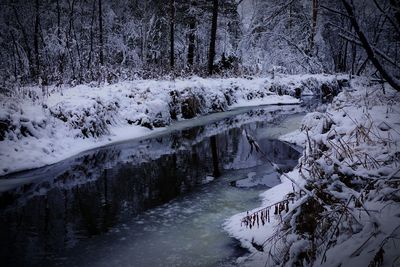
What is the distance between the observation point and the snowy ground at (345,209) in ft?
9.39

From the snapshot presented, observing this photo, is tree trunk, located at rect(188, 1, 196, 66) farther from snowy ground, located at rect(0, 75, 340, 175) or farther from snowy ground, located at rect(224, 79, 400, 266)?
snowy ground, located at rect(224, 79, 400, 266)

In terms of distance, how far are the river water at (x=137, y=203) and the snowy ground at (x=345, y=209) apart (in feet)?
2.20

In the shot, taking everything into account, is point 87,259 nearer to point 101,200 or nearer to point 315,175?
point 101,200

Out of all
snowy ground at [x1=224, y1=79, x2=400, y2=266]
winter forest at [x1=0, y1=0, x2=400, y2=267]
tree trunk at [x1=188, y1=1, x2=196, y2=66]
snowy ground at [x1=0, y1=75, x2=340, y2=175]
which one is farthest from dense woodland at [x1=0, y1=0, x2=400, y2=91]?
snowy ground at [x1=224, y1=79, x2=400, y2=266]

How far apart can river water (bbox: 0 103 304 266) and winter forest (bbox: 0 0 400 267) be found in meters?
0.03

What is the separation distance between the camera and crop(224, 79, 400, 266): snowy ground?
286 cm

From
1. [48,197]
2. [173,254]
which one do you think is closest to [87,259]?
[173,254]

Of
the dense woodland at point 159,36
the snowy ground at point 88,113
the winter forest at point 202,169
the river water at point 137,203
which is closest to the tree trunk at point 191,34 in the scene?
the dense woodland at point 159,36

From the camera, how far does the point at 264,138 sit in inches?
448

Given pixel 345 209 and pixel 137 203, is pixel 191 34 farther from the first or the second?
pixel 345 209

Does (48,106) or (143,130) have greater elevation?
(48,106)

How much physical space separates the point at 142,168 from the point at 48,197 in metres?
2.35

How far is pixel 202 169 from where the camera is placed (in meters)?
8.31

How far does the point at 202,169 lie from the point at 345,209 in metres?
5.39
